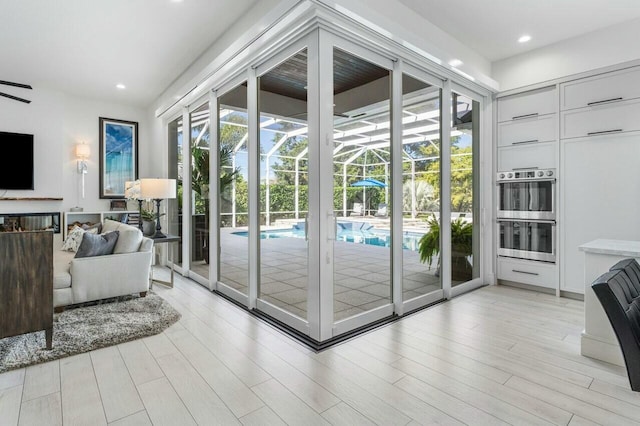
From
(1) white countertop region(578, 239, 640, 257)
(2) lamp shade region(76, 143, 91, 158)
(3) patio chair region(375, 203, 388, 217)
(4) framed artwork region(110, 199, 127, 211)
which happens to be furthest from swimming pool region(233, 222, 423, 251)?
(2) lamp shade region(76, 143, 91, 158)

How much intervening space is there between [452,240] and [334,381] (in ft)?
8.45

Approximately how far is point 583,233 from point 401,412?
11.0ft

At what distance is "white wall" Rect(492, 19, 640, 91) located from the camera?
3479 millimetres

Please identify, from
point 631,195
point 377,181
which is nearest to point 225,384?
point 377,181

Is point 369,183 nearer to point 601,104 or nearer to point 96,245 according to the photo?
point 601,104

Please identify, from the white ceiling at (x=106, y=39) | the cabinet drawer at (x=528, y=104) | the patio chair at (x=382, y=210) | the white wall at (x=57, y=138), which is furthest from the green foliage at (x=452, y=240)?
the white wall at (x=57, y=138)

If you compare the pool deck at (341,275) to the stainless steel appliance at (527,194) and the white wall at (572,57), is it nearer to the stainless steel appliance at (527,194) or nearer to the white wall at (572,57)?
the stainless steel appliance at (527,194)

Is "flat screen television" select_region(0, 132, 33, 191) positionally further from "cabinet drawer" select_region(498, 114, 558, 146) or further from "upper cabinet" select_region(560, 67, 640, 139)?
"upper cabinet" select_region(560, 67, 640, 139)

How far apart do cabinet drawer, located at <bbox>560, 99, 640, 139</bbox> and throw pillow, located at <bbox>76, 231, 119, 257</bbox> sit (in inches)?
209

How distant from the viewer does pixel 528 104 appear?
4.21m

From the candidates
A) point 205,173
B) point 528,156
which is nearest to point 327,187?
point 205,173

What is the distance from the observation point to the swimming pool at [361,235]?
306 centimetres

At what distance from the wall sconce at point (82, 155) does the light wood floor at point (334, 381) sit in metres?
4.61

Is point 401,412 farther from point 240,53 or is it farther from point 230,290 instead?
point 240,53
